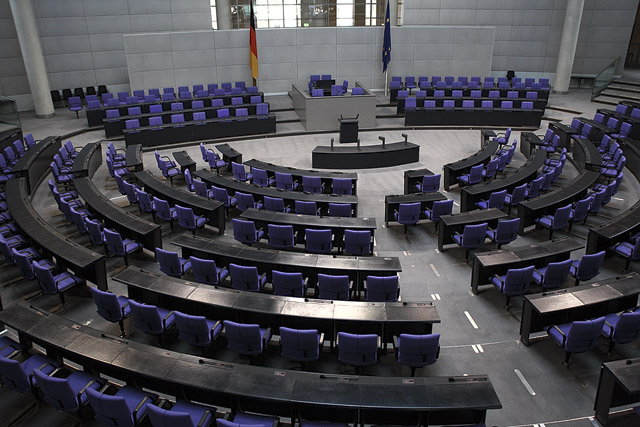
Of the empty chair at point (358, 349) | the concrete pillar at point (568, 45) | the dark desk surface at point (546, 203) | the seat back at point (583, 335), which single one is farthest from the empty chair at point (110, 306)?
the concrete pillar at point (568, 45)

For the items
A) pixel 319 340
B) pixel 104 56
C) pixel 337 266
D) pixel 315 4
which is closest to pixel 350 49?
pixel 315 4

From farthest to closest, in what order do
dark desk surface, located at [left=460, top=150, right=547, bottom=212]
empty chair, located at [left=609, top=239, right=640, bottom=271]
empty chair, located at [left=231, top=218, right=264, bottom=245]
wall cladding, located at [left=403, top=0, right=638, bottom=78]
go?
wall cladding, located at [left=403, top=0, right=638, bottom=78]
dark desk surface, located at [left=460, top=150, right=547, bottom=212]
empty chair, located at [left=231, top=218, right=264, bottom=245]
empty chair, located at [left=609, top=239, right=640, bottom=271]

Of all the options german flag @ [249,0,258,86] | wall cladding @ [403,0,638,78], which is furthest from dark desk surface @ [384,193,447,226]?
wall cladding @ [403,0,638,78]

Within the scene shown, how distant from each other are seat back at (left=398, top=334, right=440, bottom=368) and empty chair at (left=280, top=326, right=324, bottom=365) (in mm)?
1148

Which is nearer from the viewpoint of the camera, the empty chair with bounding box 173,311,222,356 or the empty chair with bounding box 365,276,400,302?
the empty chair with bounding box 173,311,222,356

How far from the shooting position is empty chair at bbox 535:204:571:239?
423 inches

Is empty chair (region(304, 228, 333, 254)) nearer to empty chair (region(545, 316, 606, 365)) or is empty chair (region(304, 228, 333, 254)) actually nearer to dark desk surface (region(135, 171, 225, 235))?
dark desk surface (region(135, 171, 225, 235))

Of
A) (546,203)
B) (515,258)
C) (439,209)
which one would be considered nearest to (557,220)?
(546,203)

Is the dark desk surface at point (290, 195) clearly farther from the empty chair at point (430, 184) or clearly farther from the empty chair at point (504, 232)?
the empty chair at point (504, 232)

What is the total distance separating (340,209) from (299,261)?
2.88 meters

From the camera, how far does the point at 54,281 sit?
27.5ft

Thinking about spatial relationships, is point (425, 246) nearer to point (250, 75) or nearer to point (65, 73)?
point (250, 75)

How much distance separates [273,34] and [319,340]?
19.9 m

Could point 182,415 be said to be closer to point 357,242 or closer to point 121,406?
point 121,406
